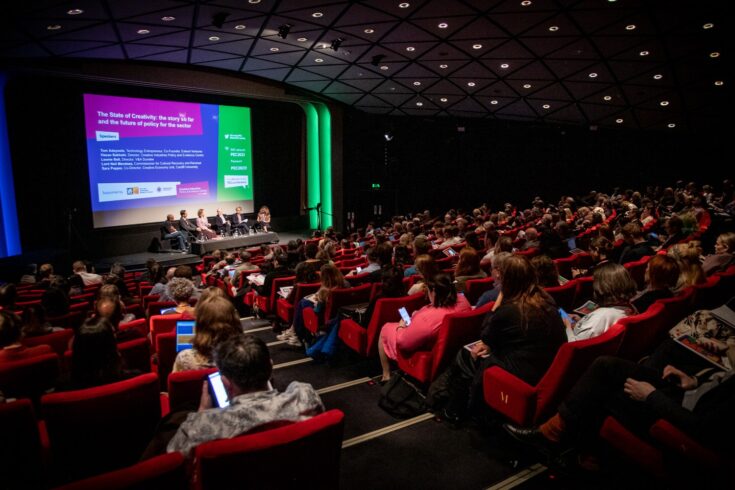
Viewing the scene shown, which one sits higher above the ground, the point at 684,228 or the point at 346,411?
the point at 684,228

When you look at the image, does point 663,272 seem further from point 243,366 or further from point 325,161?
point 325,161

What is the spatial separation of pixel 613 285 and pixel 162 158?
1193 cm

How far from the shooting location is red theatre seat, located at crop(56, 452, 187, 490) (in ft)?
4.27

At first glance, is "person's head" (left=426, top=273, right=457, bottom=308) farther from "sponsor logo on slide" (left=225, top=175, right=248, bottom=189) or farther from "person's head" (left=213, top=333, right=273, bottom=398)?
"sponsor logo on slide" (left=225, top=175, right=248, bottom=189)

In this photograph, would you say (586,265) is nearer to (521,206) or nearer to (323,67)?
(323,67)

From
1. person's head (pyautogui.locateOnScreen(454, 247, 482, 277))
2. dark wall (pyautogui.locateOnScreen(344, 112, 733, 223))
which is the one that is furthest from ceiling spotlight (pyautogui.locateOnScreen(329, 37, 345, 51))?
dark wall (pyautogui.locateOnScreen(344, 112, 733, 223))

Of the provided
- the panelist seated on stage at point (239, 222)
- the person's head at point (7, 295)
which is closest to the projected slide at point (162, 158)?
the panelist seated on stage at point (239, 222)

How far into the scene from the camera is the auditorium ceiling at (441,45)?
22.9ft

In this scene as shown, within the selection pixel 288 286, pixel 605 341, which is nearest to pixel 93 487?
pixel 605 341

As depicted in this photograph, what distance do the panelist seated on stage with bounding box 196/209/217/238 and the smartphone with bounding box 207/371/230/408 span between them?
10784 mm

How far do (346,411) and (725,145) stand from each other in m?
17.5

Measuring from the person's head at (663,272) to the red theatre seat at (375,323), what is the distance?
5.96 ft

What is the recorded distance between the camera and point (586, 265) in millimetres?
5730

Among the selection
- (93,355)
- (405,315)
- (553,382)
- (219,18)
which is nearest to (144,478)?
(93,355)
